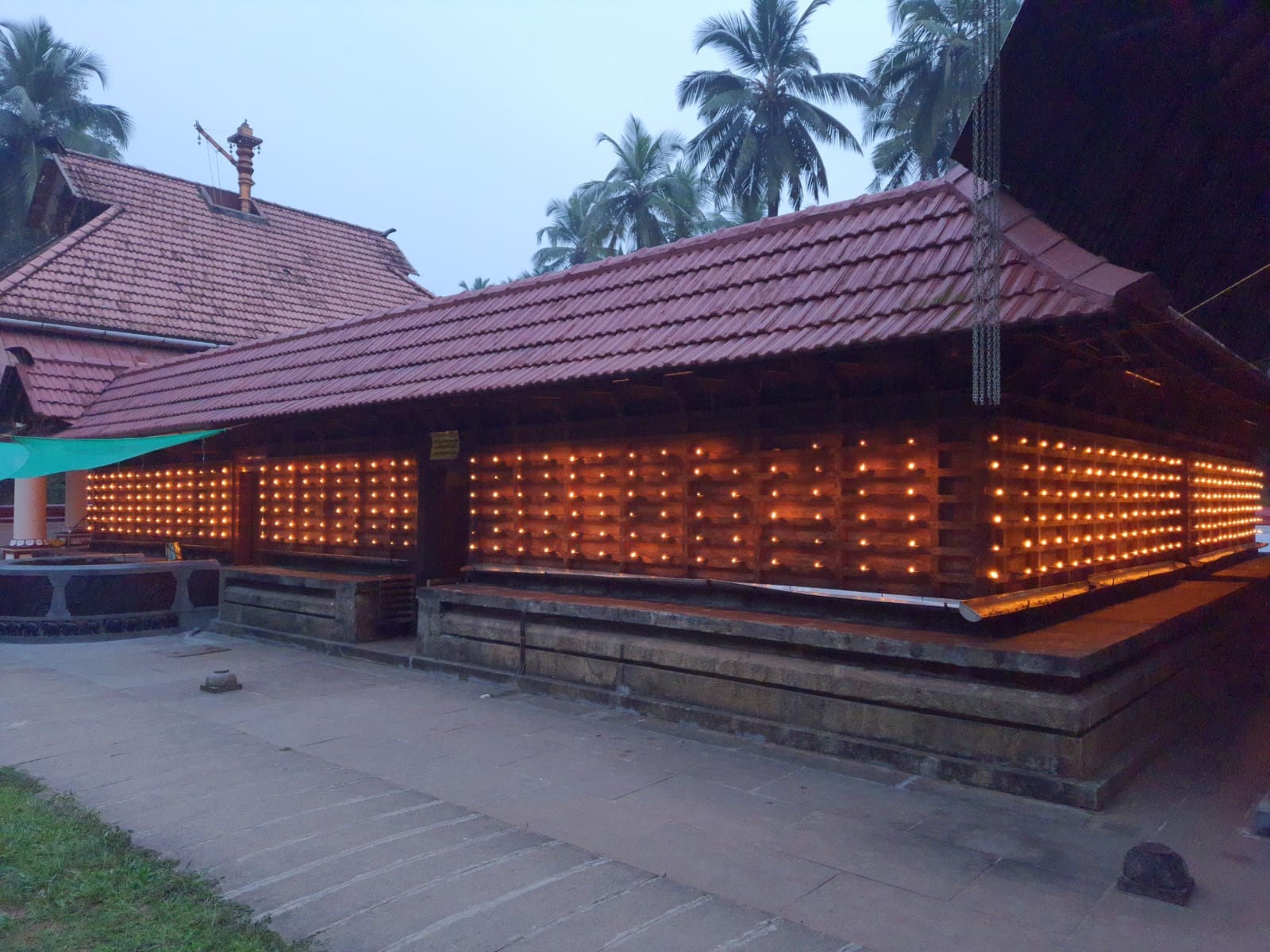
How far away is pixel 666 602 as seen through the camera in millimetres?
8867

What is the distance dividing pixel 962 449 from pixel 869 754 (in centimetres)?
243

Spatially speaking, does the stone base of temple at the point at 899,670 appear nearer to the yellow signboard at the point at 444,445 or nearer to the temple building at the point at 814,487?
the temple building at the point at 814,487

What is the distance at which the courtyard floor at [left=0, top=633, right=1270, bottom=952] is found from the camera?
4234 mm

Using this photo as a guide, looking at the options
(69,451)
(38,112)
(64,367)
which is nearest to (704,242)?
(69,451)

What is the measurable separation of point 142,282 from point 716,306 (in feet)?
55.8

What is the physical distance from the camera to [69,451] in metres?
13.0

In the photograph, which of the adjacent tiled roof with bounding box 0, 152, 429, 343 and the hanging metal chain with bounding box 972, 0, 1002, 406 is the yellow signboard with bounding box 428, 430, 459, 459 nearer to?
the hanging metal chain with bounding box 972, 0, 1002, 406

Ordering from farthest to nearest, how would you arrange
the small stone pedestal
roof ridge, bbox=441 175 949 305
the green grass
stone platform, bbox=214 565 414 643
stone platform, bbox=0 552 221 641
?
stone platform, bbox=0 552 221 641 → stone platform, bbox=214 565 414 643 → roof ridge, bbox=441 175 949 305 → the small stone pedestal → the green grass

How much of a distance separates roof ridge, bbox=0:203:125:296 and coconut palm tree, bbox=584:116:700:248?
2108cm

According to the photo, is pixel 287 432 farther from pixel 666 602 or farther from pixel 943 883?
pixel 943 883

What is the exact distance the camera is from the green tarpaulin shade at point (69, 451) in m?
12.8

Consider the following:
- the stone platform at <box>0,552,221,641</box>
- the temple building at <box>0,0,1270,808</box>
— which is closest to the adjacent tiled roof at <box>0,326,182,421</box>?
the stone platform at <box>0,552,221,641</box>

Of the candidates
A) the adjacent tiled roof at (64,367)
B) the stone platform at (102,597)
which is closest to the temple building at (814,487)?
the stone platform at (102,597)

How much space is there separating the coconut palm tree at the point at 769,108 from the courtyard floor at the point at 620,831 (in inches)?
1081
